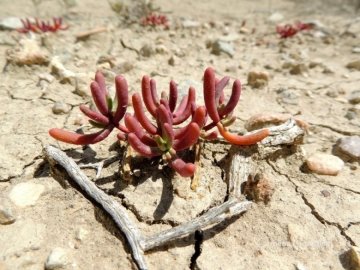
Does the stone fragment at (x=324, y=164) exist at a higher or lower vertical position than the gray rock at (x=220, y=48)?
lower

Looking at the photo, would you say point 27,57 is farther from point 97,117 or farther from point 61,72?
point 97,117

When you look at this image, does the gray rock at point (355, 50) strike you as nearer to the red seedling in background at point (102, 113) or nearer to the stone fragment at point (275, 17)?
the stone fragment at point (275, 17)

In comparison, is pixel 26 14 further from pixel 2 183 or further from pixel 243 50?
pixel 2 183

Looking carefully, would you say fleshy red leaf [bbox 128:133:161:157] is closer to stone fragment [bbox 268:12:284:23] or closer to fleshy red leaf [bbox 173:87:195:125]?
fleshy red leaf [bbox 173:87:195:125]

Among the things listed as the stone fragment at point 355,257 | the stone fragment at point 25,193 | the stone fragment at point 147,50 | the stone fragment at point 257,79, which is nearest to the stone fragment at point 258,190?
the stone fragment at point 355,257

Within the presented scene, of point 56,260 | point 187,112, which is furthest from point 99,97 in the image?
point 56,260

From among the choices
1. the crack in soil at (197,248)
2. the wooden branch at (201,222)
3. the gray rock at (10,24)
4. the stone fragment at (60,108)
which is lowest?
the crack in soil at (197,248)

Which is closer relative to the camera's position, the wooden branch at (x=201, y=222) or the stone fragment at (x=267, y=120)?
the wooden branch at (x=201, y=222)

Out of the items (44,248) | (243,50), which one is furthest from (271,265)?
(243,50)
